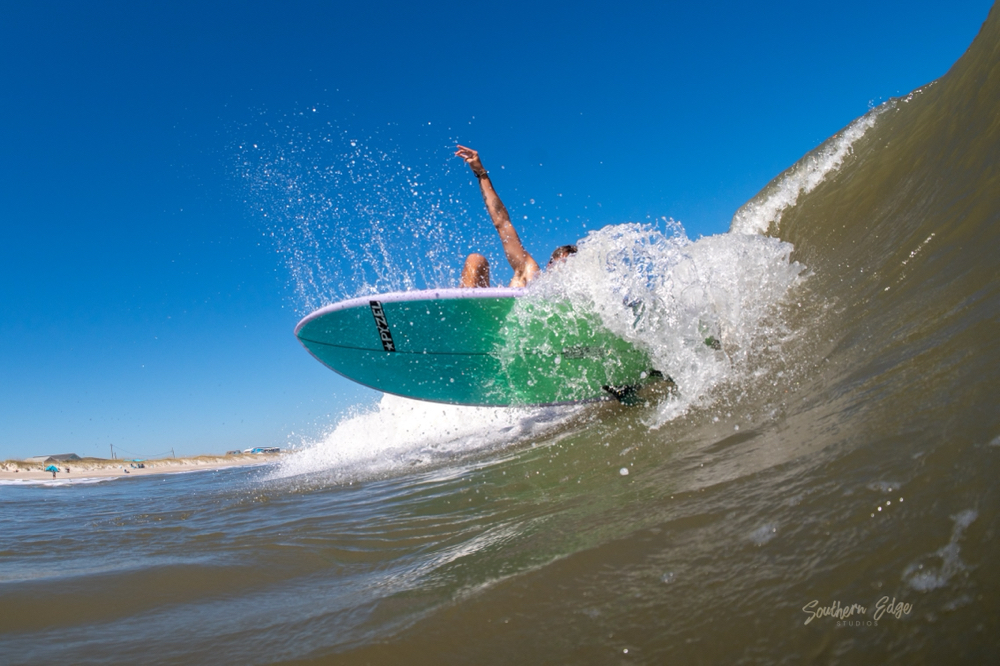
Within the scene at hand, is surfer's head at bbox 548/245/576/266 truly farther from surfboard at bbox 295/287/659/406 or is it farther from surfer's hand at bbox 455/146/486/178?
surfer's hand at bbox 455/146/486/178

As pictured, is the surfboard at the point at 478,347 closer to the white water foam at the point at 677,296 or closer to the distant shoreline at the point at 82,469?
the white water foam at the point at 677,296

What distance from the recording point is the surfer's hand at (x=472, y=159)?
5.25 m

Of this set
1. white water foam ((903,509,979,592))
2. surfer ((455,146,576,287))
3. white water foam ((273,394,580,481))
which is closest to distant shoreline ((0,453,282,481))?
white water foam ((273,394,580,481))

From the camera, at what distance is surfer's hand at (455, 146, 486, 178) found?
5.25 metres

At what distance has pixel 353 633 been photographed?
135 cm

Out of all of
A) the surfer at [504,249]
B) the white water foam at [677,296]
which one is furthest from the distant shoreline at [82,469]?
the white water foam at [677,296]

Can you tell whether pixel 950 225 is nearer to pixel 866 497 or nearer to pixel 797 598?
pixel 866 497

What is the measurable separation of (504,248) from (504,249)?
1 centimetres

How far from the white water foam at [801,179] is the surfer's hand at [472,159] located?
3.52 meters

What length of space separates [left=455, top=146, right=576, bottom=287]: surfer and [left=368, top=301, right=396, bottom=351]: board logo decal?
0.83 meters

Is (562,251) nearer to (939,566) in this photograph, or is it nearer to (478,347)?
(478,347)

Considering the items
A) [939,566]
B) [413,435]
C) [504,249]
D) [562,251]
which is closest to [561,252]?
[562,251]

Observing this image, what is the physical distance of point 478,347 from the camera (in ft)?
15.3

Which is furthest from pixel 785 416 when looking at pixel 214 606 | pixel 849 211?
pixel 849 211
